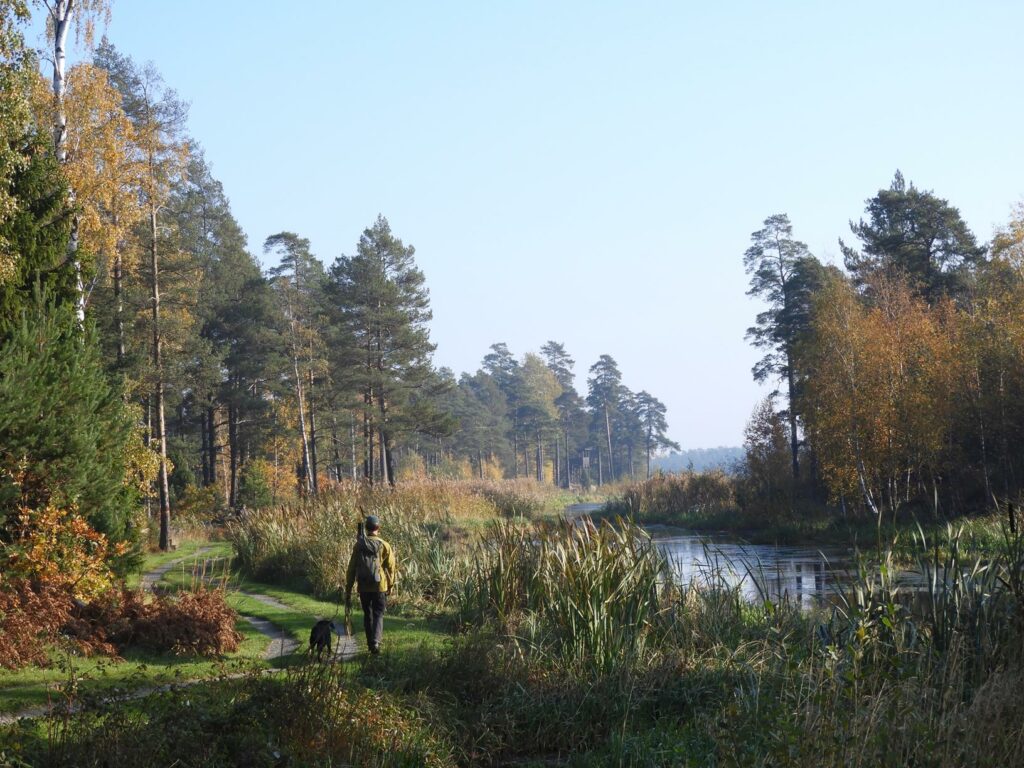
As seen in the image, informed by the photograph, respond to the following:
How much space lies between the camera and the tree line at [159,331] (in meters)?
13.3

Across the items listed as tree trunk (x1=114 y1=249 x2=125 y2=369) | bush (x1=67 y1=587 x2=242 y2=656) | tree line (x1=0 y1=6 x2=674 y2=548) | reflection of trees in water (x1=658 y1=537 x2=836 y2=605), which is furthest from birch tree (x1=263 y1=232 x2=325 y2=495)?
bush (x1=67 y1=587 x2=242 y2=656)

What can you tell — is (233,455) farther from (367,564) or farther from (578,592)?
(578,592)

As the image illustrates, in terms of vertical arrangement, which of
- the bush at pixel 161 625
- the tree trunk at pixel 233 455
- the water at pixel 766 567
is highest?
the tree trunk at pixel 233 455

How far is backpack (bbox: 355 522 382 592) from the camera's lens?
39.6ft

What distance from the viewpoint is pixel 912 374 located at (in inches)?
1485

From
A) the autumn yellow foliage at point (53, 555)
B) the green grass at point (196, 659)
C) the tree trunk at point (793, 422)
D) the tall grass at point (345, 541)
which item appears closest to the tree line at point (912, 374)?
the tree trunk at point (793, 422)

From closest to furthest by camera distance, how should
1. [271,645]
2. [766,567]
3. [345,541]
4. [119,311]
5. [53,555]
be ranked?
1. [53,555]
2. [271,645]
3. [766,567]
4. [345,541]
5. [119,311]

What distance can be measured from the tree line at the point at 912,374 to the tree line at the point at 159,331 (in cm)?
1852

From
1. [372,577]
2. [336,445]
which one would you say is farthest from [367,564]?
[336,445]

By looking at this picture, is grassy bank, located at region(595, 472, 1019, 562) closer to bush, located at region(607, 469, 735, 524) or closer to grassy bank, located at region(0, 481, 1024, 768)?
bush, located at region(607, 469, 735, 524)

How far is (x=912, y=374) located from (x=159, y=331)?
89.6 feet

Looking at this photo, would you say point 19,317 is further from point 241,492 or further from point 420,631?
point 241,492

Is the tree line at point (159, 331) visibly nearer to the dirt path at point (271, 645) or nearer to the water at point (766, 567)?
the dirt path at point (271, 645)

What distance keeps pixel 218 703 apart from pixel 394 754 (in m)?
1.53
